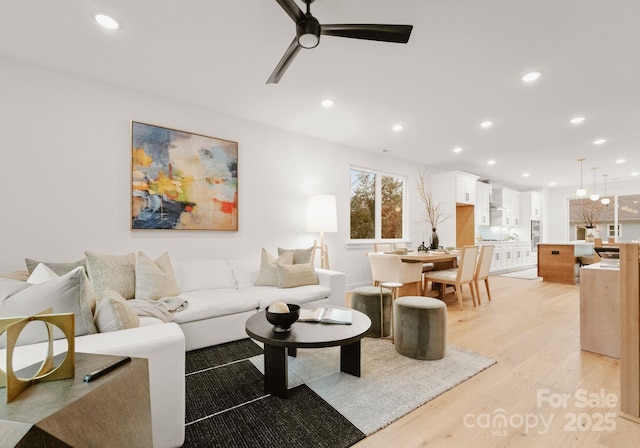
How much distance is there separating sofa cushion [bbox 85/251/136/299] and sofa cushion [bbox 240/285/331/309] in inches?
40.9

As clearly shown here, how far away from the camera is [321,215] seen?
4293 mm

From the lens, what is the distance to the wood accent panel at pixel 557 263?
6020 mm

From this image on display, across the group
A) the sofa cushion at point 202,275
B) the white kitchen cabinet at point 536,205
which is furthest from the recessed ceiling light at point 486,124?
the white kitchen cabinet at point 536,205

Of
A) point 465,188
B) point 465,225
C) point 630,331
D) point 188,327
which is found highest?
point 465,188

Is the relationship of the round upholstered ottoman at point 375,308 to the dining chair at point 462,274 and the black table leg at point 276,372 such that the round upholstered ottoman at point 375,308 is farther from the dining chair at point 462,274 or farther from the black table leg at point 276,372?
the dining chair at point 462,274

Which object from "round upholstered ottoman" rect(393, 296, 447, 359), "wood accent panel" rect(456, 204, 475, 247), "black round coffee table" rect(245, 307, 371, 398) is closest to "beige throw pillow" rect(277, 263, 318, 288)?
"black round coffee table" rect(245, 307, 371, 398)

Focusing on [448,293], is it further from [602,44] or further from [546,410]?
[602,44]

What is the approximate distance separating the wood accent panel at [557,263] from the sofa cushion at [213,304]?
21.1 feet

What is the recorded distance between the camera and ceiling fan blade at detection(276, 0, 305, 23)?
1661mm

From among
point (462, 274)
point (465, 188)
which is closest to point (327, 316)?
point (462, 274)

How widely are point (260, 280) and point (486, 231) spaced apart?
7.39 meters

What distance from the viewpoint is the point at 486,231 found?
27.8 ft

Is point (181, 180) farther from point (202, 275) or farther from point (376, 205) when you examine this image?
point (376, 205)

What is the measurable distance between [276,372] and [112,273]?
1.74 metres
